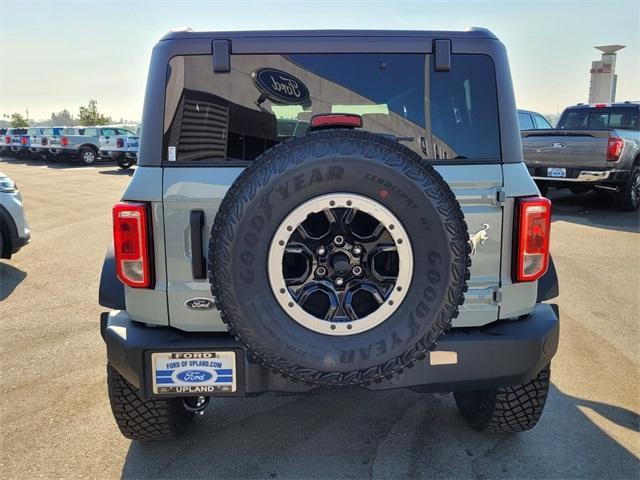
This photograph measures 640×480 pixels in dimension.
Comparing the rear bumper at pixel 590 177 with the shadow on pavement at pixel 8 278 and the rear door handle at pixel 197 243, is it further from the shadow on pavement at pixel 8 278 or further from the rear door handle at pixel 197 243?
the rear door handle at pixel 197 243

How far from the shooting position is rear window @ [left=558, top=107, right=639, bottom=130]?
10586 mm

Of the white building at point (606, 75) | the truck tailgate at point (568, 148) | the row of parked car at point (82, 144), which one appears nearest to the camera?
the truck tailgate at point (568, 148)

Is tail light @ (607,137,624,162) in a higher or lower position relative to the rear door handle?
higher

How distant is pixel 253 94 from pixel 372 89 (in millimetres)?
521

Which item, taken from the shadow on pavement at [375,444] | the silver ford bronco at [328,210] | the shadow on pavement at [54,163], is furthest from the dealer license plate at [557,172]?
the shadow on pavement at [54,163]

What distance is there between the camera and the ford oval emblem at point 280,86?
91.6 inches

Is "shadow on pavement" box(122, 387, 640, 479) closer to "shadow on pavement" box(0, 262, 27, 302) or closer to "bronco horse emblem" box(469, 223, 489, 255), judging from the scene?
"bronco horse emblem" box(469, 223, 489, 255)

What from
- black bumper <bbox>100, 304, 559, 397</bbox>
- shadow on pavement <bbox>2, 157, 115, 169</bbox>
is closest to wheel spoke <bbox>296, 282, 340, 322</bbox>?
black bumper <bbox>100, 304, 559, 397</bbox>

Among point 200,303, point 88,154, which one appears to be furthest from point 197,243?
point 88,154

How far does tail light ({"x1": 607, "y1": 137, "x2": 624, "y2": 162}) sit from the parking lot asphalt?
542 cm

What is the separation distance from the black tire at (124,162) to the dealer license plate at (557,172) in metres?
17.2

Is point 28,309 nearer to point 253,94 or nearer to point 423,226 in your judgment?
point 253,94

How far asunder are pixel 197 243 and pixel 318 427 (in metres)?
1.36

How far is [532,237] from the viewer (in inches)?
91.5
